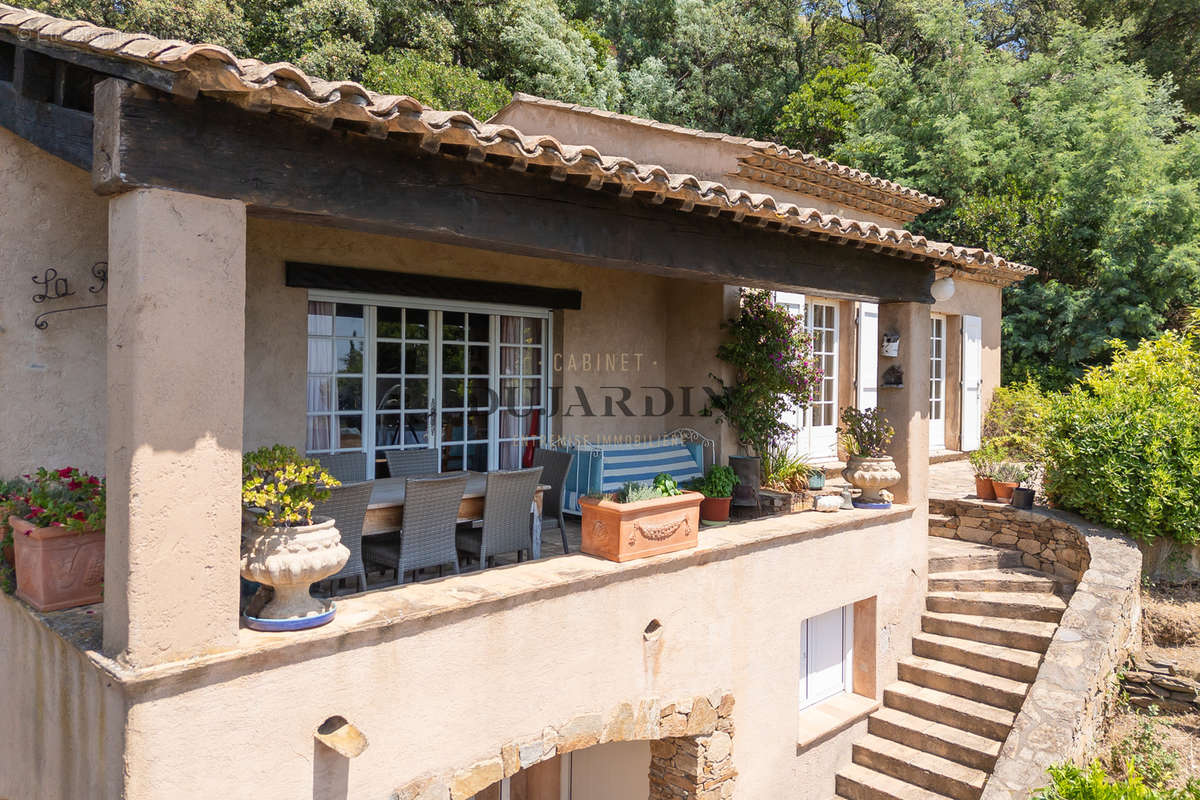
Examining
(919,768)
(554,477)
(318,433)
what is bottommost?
(919,768)

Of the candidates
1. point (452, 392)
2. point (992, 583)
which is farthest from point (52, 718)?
point (992, 583)

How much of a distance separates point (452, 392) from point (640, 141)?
3.86m

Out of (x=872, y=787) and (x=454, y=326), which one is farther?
(x=454, y=326)

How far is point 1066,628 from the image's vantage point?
6.33 metres

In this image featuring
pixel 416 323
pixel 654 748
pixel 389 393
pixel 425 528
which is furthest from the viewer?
pixel 416 323

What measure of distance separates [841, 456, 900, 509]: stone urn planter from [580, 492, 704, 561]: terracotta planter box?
233cm

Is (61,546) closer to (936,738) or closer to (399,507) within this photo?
(399,507)

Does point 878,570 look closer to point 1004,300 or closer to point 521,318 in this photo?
point 521,318

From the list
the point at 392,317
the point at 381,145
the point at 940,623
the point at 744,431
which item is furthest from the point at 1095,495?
the point at 381,145

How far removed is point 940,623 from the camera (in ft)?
23.9

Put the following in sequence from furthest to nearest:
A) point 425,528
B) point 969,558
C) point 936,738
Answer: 1. point 969,558
2. point 936,738
3. point 425,528

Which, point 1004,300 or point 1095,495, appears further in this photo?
point 1004,300

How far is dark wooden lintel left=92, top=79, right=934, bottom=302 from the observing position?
9.57ft

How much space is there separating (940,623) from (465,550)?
4.92 metres
